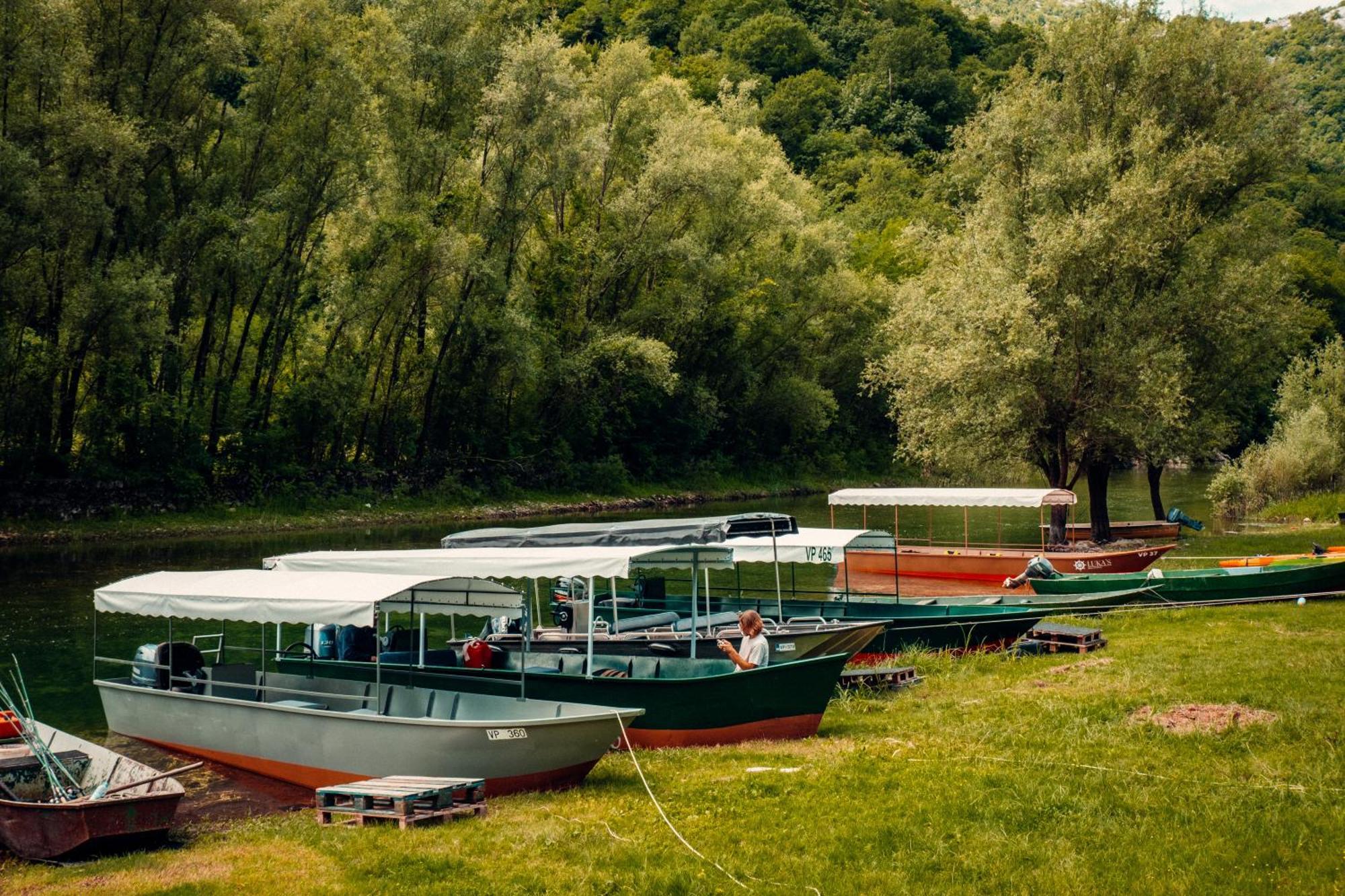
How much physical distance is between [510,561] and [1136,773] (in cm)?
858

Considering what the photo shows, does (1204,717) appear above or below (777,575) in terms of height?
below

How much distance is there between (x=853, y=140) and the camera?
134000mm

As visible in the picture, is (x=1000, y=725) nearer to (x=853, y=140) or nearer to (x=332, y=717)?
(x=332, y=717)

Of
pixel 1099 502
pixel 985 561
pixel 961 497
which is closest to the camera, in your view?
pixel 961 497

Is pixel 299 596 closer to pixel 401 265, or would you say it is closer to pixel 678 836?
pixel 678 836

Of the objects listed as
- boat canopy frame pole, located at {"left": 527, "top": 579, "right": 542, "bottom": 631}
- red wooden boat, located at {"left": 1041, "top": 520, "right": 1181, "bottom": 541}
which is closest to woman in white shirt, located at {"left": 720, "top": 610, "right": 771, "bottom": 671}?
boat canopy frame pole, located at {"left": 527, "top": 579, "right": 542, "bottom": 631}

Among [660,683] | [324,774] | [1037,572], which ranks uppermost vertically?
[660,683]

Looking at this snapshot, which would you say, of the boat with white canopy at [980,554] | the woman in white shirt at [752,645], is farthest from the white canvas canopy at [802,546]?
the boat with white canopy at [980,554]

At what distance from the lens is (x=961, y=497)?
31.8 metres

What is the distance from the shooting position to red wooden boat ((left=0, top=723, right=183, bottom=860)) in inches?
459

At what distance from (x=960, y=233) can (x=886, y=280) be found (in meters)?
39.0

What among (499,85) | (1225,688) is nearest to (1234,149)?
(1225,688)

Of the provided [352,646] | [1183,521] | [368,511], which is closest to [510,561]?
[352,646]

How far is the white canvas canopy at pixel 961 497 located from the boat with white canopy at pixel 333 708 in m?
15.0
